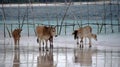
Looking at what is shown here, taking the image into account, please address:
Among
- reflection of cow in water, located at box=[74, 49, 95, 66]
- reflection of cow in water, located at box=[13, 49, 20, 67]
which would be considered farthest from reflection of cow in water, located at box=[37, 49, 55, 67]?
reflection of cow in water, located at box=[74, 49, 95, 66]

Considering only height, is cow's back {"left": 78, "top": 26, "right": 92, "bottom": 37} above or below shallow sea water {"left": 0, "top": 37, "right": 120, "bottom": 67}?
above

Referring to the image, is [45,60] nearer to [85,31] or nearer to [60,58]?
[60,58]

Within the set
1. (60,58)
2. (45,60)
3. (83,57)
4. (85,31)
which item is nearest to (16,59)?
(45,60)

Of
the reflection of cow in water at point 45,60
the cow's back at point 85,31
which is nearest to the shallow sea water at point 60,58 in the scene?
the reflection of cow in water at point 45,60

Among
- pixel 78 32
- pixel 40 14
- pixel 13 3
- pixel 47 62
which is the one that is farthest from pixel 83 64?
pixel 40 14

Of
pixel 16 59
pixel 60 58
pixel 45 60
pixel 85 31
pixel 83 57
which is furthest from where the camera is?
pixel 85 31

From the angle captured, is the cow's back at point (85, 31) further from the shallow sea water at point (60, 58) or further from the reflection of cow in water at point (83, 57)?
the reflection of cow in water at point (83, 57)

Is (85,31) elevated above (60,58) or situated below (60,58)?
above

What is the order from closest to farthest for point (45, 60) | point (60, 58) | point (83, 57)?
point (45, 60)
point (60, 58)
point (83, 57)

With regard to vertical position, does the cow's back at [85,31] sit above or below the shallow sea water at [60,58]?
above

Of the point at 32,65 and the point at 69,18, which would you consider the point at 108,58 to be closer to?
the point at 32,65

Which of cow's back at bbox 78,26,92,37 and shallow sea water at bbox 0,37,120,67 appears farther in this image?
cow's back at bbox 78,26,92,37

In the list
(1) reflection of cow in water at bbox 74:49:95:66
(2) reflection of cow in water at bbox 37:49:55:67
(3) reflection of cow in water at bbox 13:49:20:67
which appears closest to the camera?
(2) reflection of cow in water at bbox 37:49:55:67

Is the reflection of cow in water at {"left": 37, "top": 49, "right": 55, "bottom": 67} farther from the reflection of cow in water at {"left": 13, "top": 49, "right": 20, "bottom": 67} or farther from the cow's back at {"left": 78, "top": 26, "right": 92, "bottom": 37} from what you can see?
the cow's back at {"left": 78, "top": 26, "right": 92, "bottom": 37}
